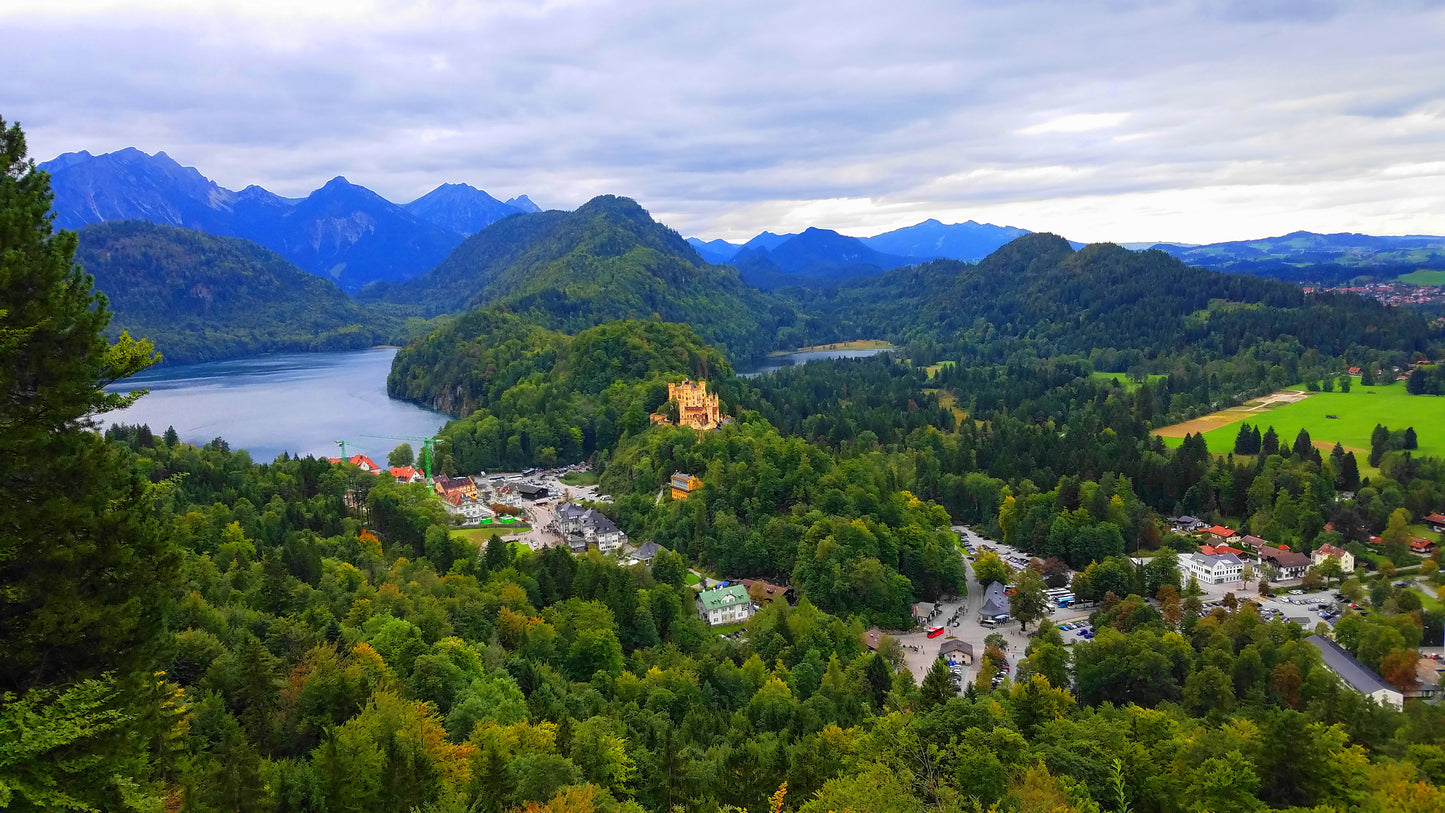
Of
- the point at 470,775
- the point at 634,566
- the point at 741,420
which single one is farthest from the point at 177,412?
the point at 470,775

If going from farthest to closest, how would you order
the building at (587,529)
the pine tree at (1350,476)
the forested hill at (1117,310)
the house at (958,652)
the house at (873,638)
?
1. the forested hill at (1117,310)
2. the pine tree at (1350,476)
3. the building at (587,529)
4. the house at (873,638)
5. the house at (958,652)

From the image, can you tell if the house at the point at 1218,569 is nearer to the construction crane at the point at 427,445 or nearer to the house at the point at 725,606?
the house at the point at 725,606

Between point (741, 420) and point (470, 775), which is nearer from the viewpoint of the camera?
point (470, 775)

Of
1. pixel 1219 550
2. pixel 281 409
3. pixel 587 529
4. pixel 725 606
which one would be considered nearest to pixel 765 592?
pixel 725 606

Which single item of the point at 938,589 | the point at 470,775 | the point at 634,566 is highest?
the point at 470,775

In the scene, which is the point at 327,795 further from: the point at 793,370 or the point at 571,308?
the point at 571,308

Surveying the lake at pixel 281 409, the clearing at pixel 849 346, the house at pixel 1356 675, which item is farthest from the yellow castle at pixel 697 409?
the clearing at pixel 849 346

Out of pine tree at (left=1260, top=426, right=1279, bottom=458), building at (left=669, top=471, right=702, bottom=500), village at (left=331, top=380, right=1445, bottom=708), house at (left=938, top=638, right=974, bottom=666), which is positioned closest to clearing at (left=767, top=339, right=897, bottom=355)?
pine tree at (left=1260, top=426, right=1279, bottom=458)
